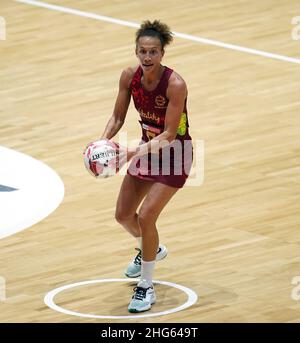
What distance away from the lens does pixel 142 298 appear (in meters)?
11.5

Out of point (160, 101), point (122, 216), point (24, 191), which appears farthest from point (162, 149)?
point (24, 191)

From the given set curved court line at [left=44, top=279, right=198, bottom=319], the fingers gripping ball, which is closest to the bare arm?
the fingers gripping ball

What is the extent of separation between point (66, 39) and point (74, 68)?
4.64ft

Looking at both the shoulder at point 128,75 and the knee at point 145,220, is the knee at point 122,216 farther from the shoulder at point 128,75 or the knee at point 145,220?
the shoulder at point 128,75

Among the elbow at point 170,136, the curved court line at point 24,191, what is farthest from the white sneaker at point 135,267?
the curved court line at point 24,191

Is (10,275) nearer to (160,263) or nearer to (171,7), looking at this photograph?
(160,263)

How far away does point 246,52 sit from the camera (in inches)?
755

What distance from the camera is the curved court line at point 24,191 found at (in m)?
13.7

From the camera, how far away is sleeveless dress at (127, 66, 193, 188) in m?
11.4

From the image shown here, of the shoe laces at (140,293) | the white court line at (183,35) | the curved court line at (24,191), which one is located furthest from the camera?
the white court line at (183,35)

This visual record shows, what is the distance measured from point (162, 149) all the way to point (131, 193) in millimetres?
507

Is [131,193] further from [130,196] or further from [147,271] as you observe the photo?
[147,271]

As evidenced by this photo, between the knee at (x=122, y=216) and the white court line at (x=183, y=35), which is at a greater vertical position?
the white court line at (x=183, y=35)

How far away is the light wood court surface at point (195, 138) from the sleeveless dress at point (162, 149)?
3.62 ft
